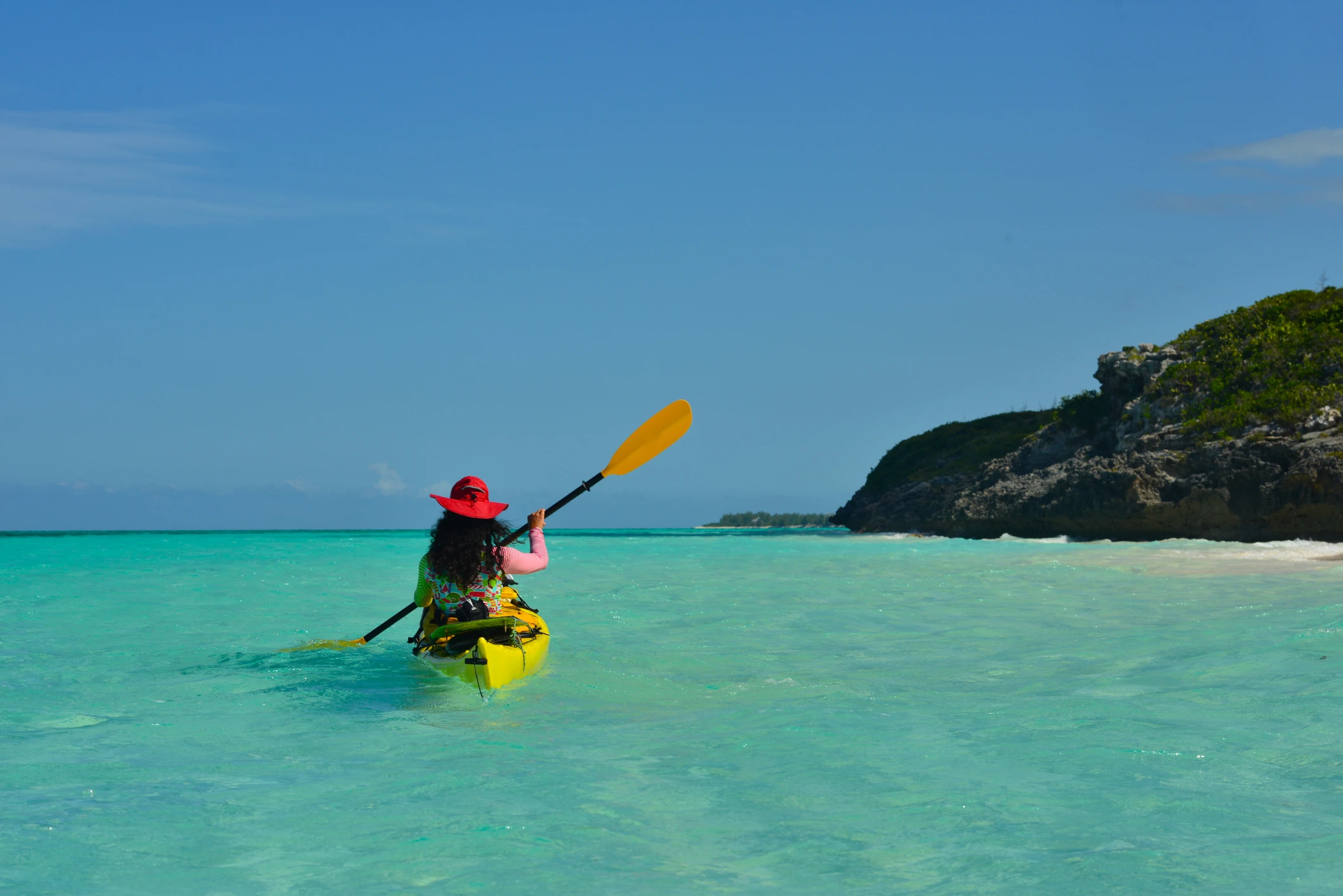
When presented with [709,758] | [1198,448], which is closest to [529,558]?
[709,758]

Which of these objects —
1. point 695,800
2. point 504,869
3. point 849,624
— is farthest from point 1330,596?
point 504,869

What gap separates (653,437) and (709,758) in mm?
5599

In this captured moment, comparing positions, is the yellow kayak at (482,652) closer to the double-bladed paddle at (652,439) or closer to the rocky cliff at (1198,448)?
the double-bladed paddle at (652,439)

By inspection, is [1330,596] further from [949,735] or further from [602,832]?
[602,832]

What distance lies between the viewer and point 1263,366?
27.1 meters

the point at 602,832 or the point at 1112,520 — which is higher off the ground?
the point at 1112,520

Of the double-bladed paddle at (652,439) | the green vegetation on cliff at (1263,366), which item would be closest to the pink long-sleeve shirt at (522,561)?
the double-bladed paddle at (652,439)

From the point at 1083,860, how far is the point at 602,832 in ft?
6.23

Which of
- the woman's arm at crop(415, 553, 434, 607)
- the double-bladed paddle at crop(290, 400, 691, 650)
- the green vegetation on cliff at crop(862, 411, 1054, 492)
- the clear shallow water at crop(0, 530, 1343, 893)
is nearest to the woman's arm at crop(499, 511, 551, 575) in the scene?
the woman's arm at crop(415, 553, 434, 607)

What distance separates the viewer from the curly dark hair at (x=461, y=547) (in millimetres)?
6934

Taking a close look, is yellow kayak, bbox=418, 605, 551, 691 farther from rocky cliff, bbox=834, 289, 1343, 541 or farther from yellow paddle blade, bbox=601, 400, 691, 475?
rocky cliff, bbox=834, 289, 1343, 541

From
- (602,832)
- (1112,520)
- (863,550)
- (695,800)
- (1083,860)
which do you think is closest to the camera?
(1083,860)

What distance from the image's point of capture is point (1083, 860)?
12.2 ft

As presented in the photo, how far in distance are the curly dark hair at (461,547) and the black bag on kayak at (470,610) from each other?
4.6 inches
